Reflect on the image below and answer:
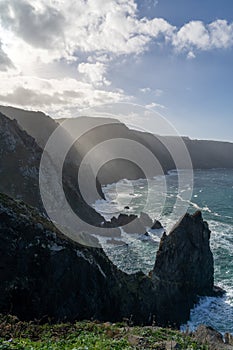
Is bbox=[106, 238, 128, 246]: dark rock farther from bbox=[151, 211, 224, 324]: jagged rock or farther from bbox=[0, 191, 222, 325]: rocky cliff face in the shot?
bbox=[0, 191, 222, 325]: rocky cliff face

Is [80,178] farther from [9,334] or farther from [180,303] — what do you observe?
[9,334]

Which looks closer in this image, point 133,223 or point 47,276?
point 47,276

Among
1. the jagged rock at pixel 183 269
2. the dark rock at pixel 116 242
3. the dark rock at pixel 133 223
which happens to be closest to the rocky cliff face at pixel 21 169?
the dark rock at pixel 133 223

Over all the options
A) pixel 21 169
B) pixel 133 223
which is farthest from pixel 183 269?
pixel 21 169

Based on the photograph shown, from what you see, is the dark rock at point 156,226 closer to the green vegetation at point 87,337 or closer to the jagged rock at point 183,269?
the jagged rock at point 183,269

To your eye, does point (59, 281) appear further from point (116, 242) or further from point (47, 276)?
point (116, 242)

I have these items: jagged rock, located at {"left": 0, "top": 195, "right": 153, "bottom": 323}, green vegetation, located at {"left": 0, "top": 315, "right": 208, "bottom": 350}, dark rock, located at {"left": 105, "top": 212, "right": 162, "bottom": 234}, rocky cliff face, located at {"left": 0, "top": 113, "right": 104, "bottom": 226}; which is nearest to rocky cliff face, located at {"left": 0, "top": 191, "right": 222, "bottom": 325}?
jagged rock, located at {"left": 0, "top": 195, "right": 153, "bottom": 323}

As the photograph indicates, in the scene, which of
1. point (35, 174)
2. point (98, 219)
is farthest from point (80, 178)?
point (35, 174)
